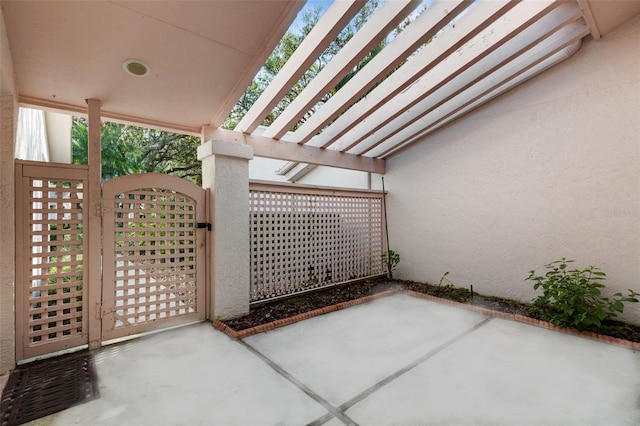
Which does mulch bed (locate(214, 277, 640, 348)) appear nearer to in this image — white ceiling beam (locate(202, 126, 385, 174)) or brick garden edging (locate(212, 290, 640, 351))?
brick garden edging (locate(212, 290, 640, 351))

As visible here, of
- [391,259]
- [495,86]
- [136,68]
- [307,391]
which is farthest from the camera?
[391,259]

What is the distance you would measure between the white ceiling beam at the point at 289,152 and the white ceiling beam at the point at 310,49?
50 cm

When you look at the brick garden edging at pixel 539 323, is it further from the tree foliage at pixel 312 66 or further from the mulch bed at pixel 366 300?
the tree foliage at pixel 312 66

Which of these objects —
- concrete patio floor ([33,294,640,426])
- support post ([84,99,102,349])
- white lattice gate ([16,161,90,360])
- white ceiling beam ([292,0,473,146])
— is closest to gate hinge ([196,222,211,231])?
support post ([84,99,102,349])

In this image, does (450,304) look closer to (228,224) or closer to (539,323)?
(539,323)

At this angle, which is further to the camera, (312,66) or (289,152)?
(312,66)

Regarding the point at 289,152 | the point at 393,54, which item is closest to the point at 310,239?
the point at 289,152

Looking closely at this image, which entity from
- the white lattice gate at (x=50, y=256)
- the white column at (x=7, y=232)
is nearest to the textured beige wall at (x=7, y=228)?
the white column at (x=7, y=232)

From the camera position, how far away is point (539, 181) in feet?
14.6

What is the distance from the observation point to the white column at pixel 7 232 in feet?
8.63

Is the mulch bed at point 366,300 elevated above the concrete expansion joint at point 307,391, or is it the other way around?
the mulch bed at point 366,300

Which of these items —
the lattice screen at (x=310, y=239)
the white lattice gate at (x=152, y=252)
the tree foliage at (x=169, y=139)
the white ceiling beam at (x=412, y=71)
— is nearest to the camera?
the white ceiling beam at (x=412, y=71)

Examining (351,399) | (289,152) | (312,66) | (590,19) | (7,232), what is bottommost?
(351,399)

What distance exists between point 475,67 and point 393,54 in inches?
53.9
